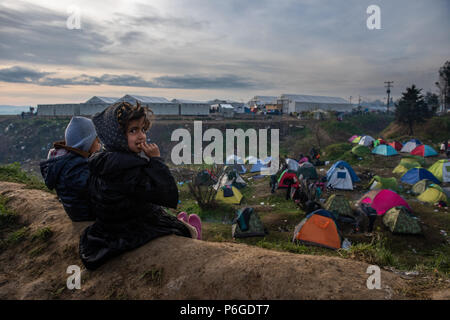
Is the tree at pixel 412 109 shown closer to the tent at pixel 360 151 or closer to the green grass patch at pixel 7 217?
the tent at pixel 360 151

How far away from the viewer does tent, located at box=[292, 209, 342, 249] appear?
7.77m

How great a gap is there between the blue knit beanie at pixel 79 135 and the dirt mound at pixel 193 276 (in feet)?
3.73

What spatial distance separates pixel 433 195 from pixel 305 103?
4112cm

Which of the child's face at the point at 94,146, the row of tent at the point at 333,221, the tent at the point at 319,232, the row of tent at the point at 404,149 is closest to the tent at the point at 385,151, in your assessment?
the row of tent at the point at 404,149

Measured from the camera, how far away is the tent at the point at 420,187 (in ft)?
42.1

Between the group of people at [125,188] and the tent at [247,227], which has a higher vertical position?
the group of people at [125,188]

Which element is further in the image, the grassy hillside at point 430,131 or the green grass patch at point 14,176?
the grassy hillside at point 430,131

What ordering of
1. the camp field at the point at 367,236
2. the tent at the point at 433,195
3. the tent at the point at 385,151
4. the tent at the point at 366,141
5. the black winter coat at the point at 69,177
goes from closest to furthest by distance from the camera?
the black winter coat at the point at 69,177, the camp field at the point at 367,236, the tent at the point at 433,195, the tent at the point at 385,151, the tent at the point at 366,141

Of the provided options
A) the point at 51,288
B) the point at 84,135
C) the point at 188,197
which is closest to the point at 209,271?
the point at 51,288

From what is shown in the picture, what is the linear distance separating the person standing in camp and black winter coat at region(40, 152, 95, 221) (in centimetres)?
63
